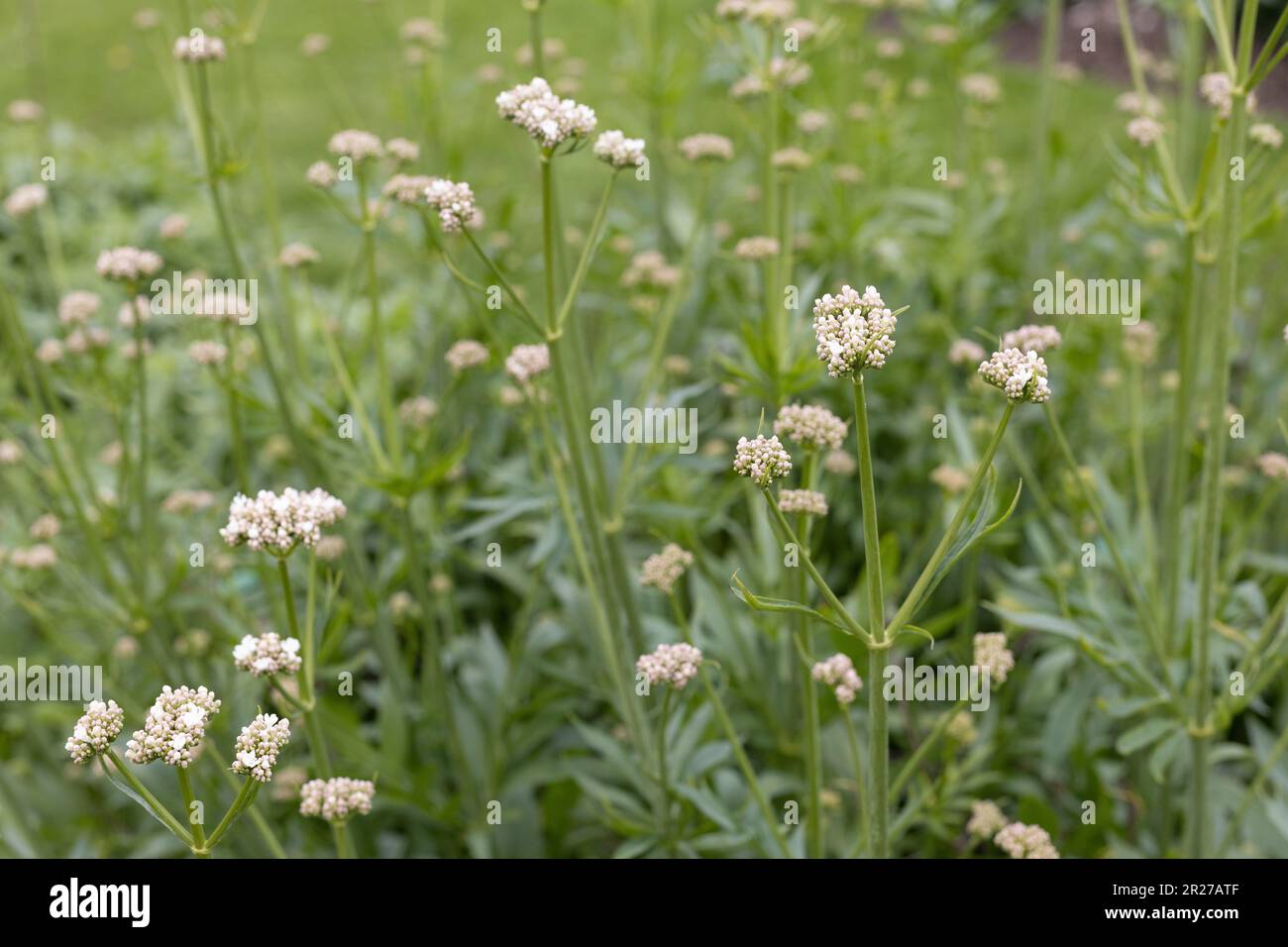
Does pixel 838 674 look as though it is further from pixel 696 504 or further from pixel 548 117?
pixel 696 504

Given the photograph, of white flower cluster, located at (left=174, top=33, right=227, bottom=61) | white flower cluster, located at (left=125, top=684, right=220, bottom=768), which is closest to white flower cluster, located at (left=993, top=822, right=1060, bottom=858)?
white flower cluster, located at (left=125, top=684, right=220, bottom=768)

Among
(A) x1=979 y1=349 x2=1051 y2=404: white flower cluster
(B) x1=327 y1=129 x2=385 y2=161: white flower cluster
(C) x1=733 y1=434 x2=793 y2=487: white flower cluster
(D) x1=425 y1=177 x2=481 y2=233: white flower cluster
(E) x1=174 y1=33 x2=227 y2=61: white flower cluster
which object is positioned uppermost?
(E) x1=174 y1=33 x2=227 y2=61: white flower cluster

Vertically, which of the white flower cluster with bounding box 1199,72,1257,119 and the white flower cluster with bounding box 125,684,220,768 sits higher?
the white flower cluster with bounding box 1199,72,1257,119

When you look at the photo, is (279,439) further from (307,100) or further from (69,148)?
(307,100)

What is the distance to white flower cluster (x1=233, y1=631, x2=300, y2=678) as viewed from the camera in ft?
5.98

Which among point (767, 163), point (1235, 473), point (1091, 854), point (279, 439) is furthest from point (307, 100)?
point (1091, 854)

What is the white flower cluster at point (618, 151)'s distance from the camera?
2221 mm

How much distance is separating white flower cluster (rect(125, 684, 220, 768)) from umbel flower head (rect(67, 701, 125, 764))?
A: 5 cm

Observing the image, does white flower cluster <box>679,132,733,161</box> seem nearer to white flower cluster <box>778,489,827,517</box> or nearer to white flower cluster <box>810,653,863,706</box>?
white flower cluster <box>778,489,827,517</box>

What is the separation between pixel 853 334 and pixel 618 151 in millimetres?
836

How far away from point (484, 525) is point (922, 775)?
1220 millimetres

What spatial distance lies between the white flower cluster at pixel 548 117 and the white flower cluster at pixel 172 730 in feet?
3.52

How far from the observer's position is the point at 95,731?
68.6 inches

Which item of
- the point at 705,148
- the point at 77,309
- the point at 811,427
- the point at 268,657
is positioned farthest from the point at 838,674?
the point at 77,309
